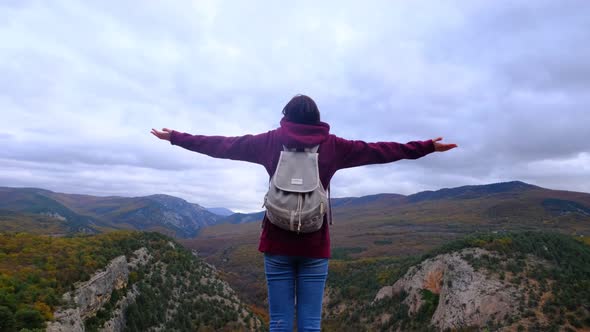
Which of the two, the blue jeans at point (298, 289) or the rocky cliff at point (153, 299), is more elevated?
the blue jeans at point (298, 289)

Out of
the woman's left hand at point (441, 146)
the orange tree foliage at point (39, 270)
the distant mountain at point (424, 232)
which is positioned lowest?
the distant mountain at point (424, 232)

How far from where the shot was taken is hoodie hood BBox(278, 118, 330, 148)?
341 centimetres

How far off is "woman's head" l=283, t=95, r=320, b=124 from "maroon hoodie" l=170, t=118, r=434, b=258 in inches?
2.5

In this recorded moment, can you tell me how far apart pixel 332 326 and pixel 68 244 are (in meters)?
20.2

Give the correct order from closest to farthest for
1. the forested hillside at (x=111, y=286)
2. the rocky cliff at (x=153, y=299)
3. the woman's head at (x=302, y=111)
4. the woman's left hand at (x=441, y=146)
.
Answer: the woman's head at (x=302, y=111), the woman's left hand at (x=441, y=146), the forested hillside at (x=111, y=286), the rocky cliff at (x=153, y=299)

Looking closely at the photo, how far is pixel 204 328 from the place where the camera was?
20688 mm

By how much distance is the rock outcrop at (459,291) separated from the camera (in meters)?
20.2

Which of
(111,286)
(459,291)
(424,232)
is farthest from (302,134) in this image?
(424,232)

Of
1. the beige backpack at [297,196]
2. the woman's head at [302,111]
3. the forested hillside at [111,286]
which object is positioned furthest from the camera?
the forested hillside at [111,286]

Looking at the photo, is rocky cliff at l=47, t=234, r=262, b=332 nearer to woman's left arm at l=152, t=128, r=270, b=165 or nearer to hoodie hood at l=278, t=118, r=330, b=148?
woman's left arm at l=152, t=128, r=270, b=165

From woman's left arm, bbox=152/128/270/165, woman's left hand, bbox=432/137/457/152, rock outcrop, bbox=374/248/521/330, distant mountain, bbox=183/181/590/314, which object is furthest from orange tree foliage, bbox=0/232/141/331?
distant mountain, bbox=183/181/590/314

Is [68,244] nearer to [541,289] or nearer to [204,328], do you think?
[204,328]

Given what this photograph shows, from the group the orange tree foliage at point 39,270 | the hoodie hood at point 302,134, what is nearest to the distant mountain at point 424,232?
the orange tree foliage at point 39,270

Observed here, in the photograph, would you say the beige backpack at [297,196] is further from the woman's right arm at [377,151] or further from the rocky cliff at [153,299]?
the rocky cliff at [153,299]
